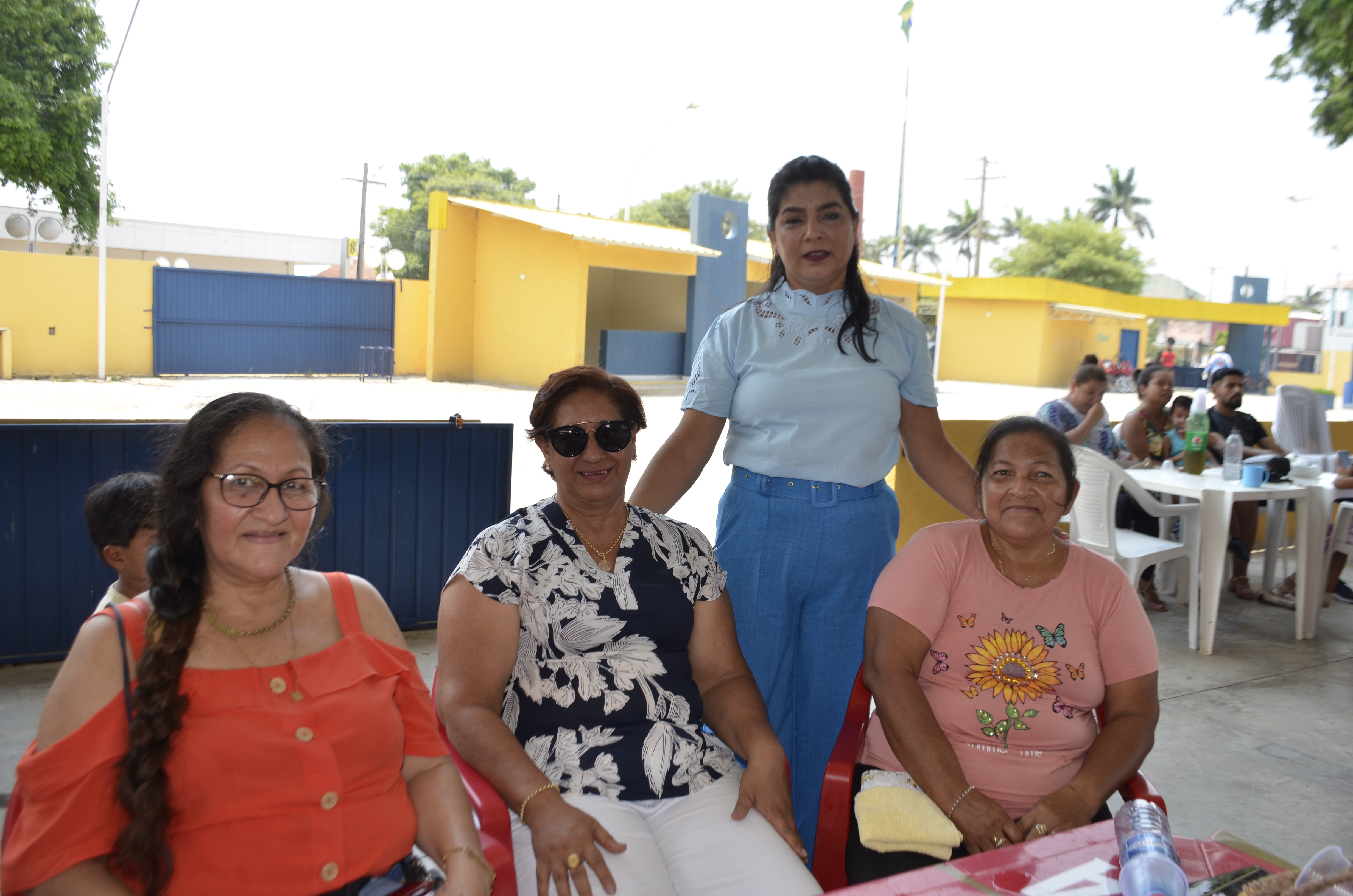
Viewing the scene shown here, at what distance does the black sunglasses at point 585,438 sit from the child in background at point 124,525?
119 centimetres

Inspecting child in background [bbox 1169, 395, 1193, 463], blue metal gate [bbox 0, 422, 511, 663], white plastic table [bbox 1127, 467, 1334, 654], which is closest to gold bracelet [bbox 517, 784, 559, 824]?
blue metal gate [bbox 0, 422, 511, 663]

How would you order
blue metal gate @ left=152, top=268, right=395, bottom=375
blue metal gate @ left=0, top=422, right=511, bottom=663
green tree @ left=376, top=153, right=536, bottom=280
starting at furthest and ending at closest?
green tree @ left=376, top=153, right=536, bottom=280, blue metal gate @ left=152, top=268, right=395, bottom=375, blue metal gate @ left=0, top=422, right=511, bottom=663

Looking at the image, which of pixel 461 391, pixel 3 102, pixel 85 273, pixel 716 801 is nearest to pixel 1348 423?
pixel 716 801

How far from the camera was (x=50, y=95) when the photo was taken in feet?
45.3

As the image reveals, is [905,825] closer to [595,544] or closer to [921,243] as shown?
[595,544]

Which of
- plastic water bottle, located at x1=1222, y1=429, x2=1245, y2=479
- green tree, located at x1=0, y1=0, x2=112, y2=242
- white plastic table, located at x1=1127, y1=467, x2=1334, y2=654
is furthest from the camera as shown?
green tree, located at x1=0, y1=0, x2=112, y2=242

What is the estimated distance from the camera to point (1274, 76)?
709 cm

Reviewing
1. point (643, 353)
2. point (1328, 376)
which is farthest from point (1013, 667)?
point (1328, 376)

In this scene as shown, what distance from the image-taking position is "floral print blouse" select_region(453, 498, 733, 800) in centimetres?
184

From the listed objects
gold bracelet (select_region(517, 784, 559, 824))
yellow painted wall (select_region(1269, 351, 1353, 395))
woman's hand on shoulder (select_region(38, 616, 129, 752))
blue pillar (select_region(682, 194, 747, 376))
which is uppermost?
blue pillar (select_region(682, 194, 747, 376))

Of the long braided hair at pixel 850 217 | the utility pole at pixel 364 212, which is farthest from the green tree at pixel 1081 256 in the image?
the long braided hair at pixel 850 217

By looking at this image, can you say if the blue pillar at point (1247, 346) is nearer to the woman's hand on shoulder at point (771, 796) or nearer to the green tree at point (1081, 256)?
the green tree at point (1081, 256)

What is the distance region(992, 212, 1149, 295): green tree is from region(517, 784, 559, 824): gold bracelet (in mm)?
46996

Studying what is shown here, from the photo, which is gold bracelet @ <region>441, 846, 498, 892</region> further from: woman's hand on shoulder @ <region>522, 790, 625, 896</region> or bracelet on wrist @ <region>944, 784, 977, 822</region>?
bracelet on wrist @ <region>944, 784, 977, 822</region>
